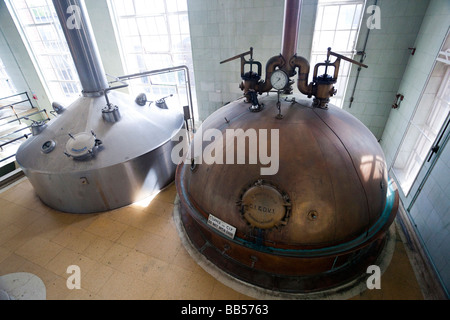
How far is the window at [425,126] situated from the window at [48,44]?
12797 millimetres

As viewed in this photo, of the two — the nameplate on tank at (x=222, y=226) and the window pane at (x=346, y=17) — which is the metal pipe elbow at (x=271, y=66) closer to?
the nameplate on tank at (x=222, y=226)

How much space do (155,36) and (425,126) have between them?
8395mm

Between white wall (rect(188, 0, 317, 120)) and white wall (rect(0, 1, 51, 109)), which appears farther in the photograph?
white wall (rect(0, 1, 51, 109))

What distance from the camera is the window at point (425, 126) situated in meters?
4.23

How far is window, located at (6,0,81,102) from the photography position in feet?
29.6

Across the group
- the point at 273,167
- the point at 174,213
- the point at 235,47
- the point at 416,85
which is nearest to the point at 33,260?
the point at 174,213

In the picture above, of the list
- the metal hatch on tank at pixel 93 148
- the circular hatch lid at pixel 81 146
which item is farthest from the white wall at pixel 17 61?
the circular hatch lid at pixel 81 146

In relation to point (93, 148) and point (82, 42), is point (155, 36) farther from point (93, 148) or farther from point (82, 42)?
point (93, 148)

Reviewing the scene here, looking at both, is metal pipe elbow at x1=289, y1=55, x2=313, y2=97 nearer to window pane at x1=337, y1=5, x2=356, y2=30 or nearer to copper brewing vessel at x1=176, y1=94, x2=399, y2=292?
copper brewing vessel at x1=176, y1=94, x2=399, y2=292

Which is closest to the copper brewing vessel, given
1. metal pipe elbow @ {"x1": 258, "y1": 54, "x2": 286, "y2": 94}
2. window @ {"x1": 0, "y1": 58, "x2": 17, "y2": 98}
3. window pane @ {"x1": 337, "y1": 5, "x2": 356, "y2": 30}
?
metal pipe elbow @ {"x1": 258, "y1": 54, "x2": 286, "y2": 94}

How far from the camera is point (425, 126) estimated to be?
4.72 m

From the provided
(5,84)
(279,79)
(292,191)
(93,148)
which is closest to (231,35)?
(279,79)

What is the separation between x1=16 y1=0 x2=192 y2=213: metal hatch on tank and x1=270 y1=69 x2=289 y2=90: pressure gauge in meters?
A: 2.81
